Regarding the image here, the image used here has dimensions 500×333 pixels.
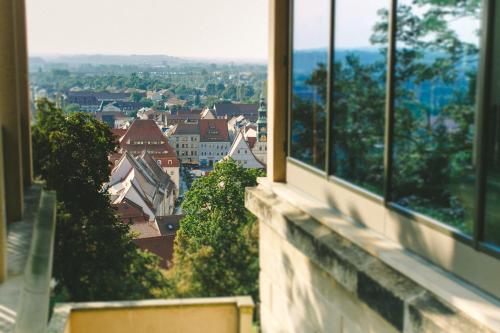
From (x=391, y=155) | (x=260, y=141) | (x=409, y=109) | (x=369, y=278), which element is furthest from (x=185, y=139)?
(x=369, y=278)

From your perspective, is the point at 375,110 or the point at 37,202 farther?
the point at 37,202

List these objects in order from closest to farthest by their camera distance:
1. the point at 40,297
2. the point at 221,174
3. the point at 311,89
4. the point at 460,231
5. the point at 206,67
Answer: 1. the point at 460,231
2. the point at 40,297
3. the point at 311,89
4. the point at 206,67
5. the point at 221,174

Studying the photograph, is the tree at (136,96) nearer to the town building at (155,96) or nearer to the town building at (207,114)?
the town building at (155,96)

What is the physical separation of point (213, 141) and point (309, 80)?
4502mm

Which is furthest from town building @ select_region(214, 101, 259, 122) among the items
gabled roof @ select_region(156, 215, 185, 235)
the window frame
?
the window frame

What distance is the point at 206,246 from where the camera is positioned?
10.1m

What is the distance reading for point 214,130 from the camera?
28.2 feet

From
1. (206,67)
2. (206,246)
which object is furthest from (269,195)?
(206,246)

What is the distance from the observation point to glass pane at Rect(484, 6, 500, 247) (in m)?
2.28

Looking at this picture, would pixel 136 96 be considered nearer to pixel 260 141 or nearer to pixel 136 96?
pixel 136 96

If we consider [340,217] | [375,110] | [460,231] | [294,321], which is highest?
[375,110]

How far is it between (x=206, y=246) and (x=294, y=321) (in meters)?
5.77

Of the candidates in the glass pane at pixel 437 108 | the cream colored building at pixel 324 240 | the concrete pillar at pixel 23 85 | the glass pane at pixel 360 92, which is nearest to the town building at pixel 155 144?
the cream colored building at pixel 324 240

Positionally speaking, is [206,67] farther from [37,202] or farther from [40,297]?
[40,297]
